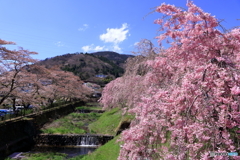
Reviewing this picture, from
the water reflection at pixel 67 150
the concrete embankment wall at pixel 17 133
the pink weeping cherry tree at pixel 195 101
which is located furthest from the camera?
the water reflection at pixel 67 150

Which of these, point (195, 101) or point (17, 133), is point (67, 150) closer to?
point (17, 133)

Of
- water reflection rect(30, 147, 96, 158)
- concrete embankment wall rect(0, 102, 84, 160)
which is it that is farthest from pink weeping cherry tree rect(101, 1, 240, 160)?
Result: concrete embankment wall rect(0, 102, 84, 160)

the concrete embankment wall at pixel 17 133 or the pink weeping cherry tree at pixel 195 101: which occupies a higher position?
the pink weeping cherry tree at pixel 195 101

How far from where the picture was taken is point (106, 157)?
911 cm

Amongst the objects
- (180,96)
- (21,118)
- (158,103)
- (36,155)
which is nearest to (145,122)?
(158,103)

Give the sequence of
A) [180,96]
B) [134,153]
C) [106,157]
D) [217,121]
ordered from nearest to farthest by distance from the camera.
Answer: [217,121], [180,96], [134,153], [106,157]

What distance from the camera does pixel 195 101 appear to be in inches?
124

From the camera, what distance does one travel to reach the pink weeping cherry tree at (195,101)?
2.84m

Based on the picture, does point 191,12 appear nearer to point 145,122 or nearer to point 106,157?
point 145,122

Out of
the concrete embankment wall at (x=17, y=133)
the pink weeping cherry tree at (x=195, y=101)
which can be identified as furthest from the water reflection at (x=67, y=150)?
the pink weeping cherry tree at (x=195, y=101)

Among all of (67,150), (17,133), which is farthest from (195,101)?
(17,133)

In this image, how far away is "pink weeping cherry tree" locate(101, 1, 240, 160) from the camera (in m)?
2.84

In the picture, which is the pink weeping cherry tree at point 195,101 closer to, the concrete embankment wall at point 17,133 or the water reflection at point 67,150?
the water reflection at point 67,150

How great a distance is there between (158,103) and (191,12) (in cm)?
169
